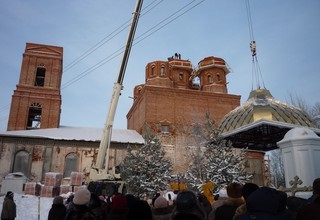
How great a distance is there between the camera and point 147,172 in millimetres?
22594

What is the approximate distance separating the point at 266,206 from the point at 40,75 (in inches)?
1567

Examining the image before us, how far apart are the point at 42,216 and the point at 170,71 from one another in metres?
29.5

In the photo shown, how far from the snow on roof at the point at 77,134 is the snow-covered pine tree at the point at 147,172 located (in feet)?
32.7

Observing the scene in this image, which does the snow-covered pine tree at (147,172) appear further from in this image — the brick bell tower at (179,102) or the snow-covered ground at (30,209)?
the brick bell tower at (179,102)

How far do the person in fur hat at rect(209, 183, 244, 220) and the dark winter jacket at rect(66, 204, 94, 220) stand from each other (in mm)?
1621

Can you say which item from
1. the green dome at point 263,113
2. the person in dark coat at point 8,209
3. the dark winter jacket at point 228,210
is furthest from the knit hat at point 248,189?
the green dome at point 263,113

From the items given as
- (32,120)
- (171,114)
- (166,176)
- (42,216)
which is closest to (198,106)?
(171,114)

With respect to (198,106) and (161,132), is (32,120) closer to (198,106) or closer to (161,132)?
(161,132)

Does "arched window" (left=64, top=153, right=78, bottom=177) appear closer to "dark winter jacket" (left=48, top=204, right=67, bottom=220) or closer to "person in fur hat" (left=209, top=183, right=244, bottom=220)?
"dark winter jacket" (left=48, top=204, right=67, bottom=220)

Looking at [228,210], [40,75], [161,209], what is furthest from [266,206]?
[40,75]

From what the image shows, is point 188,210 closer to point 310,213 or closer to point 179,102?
point 310,213

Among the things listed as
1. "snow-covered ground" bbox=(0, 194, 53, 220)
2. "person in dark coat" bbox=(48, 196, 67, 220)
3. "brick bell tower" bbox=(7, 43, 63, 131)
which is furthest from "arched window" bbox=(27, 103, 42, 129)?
"person in dark coat" bbox=(48, 196, 67, 220)

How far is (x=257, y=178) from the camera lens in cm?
2547

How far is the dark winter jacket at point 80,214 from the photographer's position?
150 inches
